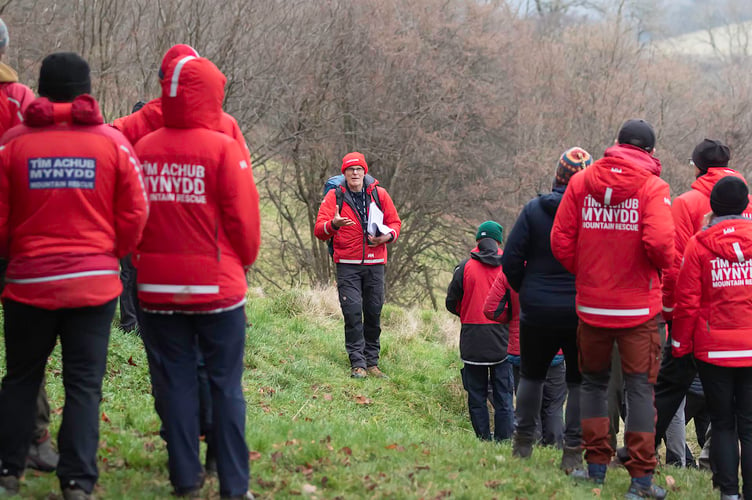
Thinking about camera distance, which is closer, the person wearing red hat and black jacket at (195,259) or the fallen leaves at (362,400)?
the person wearing red hat and black jacket at (195,259)

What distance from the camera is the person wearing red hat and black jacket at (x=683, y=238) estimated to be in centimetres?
664

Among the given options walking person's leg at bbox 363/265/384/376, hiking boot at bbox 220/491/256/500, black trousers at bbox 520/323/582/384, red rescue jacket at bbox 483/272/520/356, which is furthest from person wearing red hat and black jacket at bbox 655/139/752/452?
walking person's leg at bbox 363/265/384/376

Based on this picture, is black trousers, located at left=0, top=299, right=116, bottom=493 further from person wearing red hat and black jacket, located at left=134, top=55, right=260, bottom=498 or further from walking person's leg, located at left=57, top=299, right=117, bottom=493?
person wearing red hat and black jacket, located at left=134, top=55, right=260, bottom=498

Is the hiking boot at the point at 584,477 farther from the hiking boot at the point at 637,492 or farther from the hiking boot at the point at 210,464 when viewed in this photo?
the hiking boot at the point at 210,464

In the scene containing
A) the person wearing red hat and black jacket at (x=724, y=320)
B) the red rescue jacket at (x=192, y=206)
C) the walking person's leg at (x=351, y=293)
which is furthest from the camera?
the walking person's leg at (x=351, y=293)

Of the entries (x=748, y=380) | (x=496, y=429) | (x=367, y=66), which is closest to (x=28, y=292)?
(x=748, y=380)

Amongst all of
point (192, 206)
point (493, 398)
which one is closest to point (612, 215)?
point (192, 206)

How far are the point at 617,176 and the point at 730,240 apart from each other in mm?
1165

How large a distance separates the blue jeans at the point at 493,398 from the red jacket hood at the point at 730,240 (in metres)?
2.98

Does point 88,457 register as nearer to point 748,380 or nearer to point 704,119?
point 748,380

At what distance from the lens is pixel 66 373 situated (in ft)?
14.4

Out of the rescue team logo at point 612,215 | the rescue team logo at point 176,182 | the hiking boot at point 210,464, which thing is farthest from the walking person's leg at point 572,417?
the rescue team logo at point 176,182

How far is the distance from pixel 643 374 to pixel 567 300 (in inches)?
27.5

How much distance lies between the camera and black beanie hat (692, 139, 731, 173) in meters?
7.36
